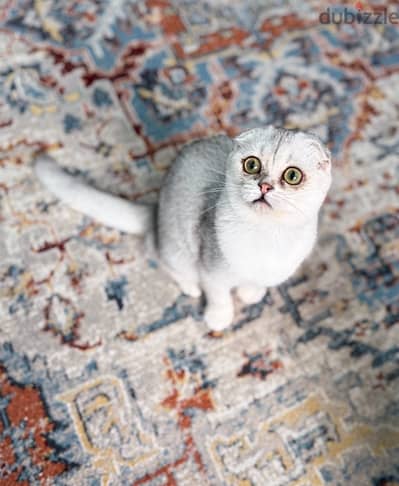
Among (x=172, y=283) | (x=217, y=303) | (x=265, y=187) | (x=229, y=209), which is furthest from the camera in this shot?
(x=172, y=283)

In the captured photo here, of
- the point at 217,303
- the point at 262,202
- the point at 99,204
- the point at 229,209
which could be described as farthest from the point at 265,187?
the point at 99,204

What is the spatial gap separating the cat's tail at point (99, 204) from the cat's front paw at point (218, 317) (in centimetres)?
28

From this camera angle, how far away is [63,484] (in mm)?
1169

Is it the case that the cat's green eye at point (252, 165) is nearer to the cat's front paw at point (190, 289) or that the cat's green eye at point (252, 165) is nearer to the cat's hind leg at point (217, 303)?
the cat's hind leg at point (217, 303)

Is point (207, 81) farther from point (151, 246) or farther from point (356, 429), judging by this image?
point (356, 429)

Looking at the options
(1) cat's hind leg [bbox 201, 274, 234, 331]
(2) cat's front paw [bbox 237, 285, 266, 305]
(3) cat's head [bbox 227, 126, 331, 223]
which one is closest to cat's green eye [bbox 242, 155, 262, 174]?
(3) cat's head [bbox 227, 126, 331, 223]

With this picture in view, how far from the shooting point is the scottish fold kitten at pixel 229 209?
2.95 ft

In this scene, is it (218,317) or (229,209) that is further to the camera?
(218,317)

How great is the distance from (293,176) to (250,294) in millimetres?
510

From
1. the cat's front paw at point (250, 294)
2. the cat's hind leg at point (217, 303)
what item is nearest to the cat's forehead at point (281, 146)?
the cat's hind leg at point (217, 303)

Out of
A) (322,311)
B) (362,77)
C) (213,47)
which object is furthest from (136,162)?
(362,77)

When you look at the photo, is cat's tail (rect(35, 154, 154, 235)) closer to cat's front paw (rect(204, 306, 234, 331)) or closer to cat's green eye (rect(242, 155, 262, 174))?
cat's front paw (rect(204, 306, 234, 331))

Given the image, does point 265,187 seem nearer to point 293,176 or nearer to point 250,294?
point 293,176

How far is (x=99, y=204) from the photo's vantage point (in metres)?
1.31
